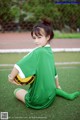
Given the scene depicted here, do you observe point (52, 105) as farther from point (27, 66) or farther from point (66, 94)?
point (27, 66)

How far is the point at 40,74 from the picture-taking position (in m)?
1.83

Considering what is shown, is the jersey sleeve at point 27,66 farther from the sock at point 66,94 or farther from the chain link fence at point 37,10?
the chain link fence at point 37,10

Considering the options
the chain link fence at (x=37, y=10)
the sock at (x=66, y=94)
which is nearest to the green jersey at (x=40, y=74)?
the sock at (x=66, y=94)

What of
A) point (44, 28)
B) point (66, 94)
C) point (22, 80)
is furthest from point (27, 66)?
point (66, 94)

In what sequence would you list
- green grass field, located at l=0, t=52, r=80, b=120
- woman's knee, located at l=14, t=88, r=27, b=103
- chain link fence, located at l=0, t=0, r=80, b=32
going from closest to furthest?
green grass field, located at l=0, t=52, r=80, b=120 → woman's knee, located at l=14, t=88, r=27, b=103 → chain link fence, located at l=0, t=0, r=80, b=32

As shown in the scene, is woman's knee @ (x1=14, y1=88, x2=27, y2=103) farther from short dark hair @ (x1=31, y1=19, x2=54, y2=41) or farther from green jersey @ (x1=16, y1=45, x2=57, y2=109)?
short dark hair @ (x1=31, y1=19, x2=54, y2=41)

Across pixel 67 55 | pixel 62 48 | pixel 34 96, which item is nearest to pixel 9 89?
pixel 34 96

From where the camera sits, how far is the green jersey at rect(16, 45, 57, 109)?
69.9 inches

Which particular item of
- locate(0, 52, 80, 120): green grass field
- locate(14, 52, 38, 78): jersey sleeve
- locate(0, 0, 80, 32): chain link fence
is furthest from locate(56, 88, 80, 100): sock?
locate(0, 0, 80, 32): chain link fence

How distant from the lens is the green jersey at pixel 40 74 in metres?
1.78

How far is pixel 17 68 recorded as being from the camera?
1.78 m

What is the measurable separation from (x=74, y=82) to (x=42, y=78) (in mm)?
542

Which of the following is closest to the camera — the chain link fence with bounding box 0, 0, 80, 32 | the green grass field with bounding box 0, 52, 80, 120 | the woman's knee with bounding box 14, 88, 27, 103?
the green grass field with bounding box 0, 52, 80, 120

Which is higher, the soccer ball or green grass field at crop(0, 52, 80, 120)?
the soccer ball
